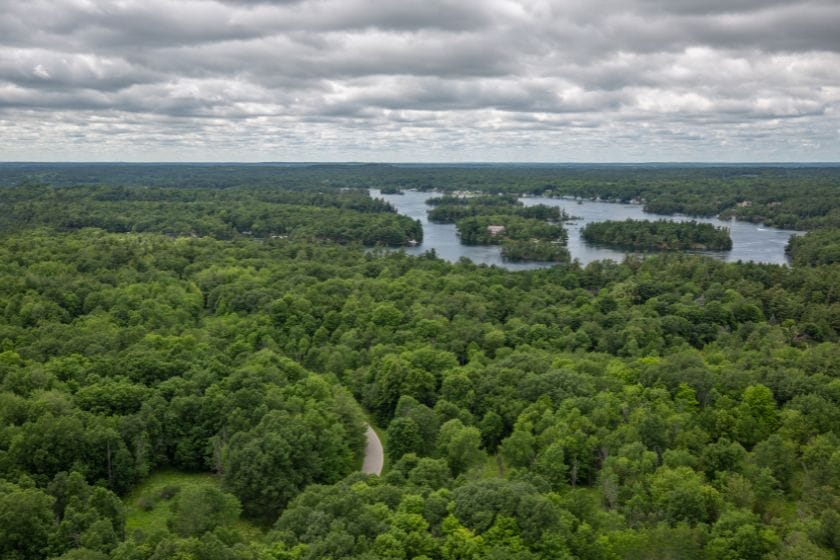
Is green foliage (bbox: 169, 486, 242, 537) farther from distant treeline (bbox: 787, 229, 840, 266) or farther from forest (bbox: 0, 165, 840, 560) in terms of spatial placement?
distant treeline (bbox: 787, 229, 840, 266)

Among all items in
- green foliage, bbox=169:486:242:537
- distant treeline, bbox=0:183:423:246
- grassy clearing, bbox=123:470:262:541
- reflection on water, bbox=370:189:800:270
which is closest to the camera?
green foliage, bbox=169:486:242:537

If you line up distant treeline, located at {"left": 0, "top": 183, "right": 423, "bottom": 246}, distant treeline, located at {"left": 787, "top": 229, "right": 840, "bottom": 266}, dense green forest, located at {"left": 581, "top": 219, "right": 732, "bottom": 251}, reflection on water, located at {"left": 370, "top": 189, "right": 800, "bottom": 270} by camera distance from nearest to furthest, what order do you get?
1. distant treeline, located at {"left": 787, "top": 229, "right": 840, "bottom": 266}
2. reflection on water, located at {"left": 370, "top": 189, "right": 800, "bottom": 270}
3. dense green forest, located at {"left": 581, "top": 219, "right": 732, "bottom": 251}
4. distant treeline, located at {"left": 0, "top": 183, "right": 423, "bottom": 246}

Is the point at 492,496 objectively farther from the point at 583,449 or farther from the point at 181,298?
the point at 181,298

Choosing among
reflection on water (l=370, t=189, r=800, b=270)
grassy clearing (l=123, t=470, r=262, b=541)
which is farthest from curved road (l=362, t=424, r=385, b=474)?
reflection on water (l=370, t=189, r=800, b=270)

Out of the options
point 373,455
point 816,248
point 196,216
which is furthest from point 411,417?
point 196,216

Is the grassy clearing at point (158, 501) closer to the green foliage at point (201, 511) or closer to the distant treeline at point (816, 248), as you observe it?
the green foliage at point (201, 511)

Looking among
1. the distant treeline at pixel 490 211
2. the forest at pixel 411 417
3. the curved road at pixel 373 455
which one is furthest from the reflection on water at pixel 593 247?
the curved road at pixel 373 455

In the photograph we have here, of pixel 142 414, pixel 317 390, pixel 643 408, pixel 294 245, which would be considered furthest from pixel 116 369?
pixel 294 245
